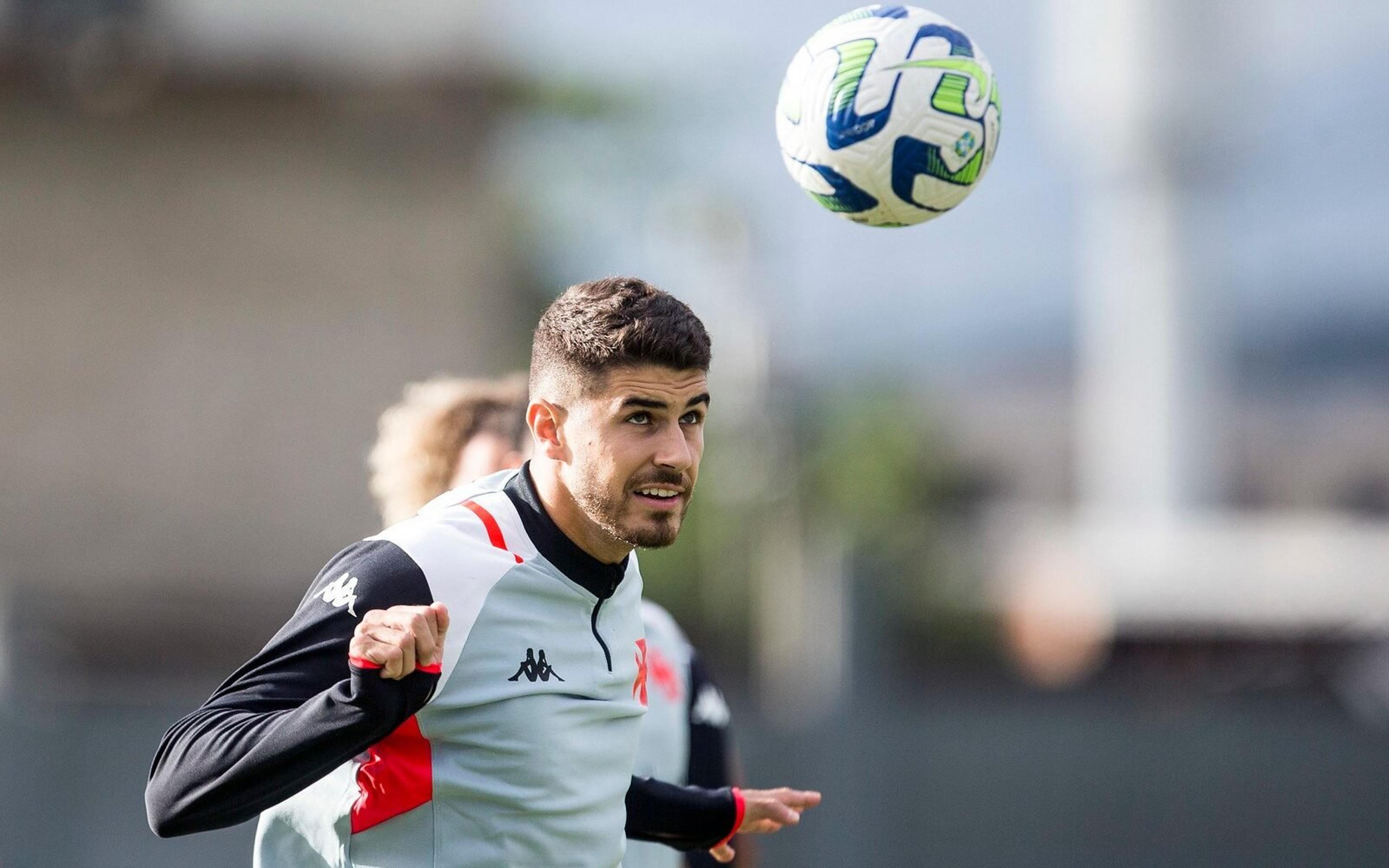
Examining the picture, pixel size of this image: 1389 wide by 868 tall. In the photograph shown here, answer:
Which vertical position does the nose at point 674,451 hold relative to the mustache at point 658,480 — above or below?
above

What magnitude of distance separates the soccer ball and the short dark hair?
33.2 inches

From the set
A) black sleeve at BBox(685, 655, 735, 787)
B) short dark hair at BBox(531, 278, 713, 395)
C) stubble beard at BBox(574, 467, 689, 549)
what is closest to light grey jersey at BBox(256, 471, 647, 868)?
stubble beard at BBox(574, 467, 689, 549)

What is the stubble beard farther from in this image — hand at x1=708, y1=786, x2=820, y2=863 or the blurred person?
the blurred person

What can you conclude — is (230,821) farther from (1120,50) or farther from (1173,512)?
(1173,512)

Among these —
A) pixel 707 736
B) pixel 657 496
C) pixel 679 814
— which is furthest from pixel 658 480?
pixel 707 736

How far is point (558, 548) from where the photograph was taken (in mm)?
3338

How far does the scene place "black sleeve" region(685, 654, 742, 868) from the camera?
14.8 feet

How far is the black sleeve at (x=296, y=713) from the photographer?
9.04 feet

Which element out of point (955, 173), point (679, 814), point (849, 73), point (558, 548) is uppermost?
point (849, 73)

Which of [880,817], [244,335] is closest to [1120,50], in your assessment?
A: [244,335]

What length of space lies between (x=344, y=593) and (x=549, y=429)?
593mm

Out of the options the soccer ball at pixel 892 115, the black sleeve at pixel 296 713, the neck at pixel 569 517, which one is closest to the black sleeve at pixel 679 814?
the neck at pixel 569 517

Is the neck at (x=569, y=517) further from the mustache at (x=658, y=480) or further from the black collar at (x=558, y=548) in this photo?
the mustache at (x=658, y=480)

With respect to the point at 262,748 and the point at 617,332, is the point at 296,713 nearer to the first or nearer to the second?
the point at 262,748
